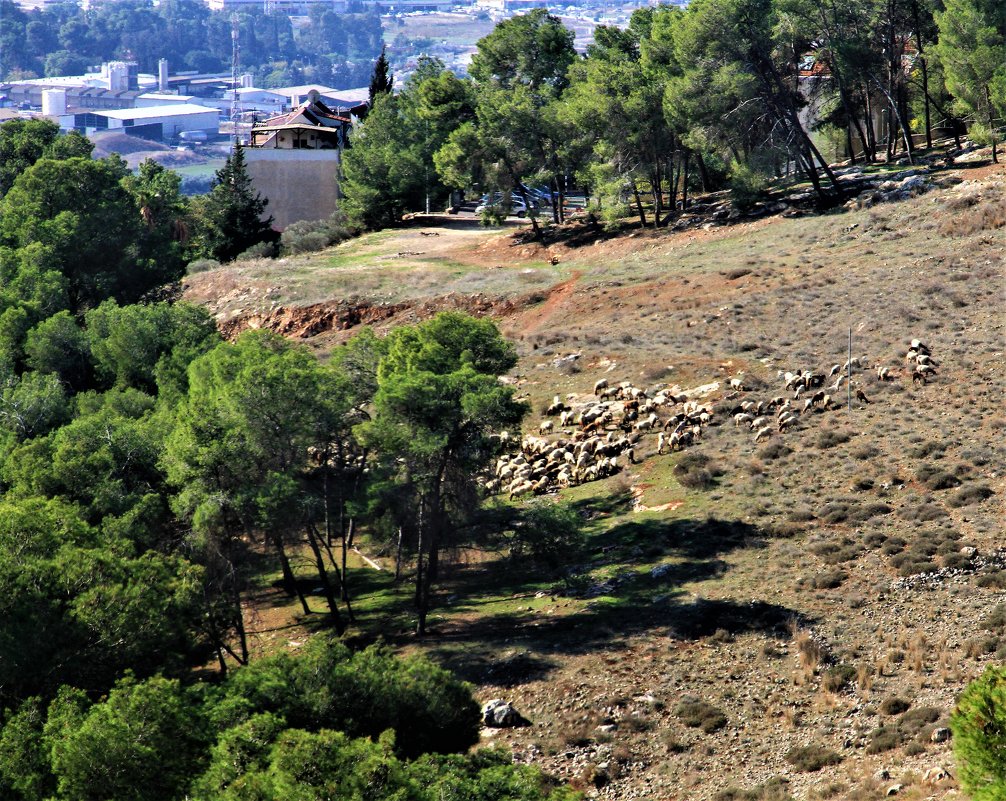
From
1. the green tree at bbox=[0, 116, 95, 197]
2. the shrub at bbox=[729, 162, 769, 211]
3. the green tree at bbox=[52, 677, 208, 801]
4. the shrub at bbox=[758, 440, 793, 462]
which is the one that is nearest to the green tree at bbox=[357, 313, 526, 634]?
A: the shrub at bbox=[758, 440, 793, 462]

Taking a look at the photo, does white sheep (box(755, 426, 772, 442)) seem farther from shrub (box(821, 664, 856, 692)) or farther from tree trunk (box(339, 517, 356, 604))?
shrub (box(821, 664, 856, 692))

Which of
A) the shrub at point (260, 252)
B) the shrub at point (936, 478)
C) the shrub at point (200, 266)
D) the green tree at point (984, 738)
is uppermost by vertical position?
the shrub at point (260, 252)

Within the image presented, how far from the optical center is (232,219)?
82438 mm

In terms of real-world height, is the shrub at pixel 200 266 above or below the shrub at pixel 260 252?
below

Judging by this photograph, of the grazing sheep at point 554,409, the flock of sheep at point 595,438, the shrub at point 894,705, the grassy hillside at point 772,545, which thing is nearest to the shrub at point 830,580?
the grassy hillside at point 772,545

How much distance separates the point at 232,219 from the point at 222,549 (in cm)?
5382

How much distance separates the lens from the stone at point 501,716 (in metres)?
26.2

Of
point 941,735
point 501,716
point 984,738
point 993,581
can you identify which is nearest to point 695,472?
point 993,581

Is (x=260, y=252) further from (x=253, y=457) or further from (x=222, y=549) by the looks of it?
(x=222, y=549)

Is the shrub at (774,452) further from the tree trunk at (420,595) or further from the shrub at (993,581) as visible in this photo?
the tree trunk at (420,595)

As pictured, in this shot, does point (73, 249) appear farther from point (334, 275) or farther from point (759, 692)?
point (759, 692)

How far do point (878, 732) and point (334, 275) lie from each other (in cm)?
4672

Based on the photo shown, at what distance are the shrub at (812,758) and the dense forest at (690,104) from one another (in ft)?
141

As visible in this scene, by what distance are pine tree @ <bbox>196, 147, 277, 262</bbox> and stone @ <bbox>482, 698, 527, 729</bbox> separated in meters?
59.0
